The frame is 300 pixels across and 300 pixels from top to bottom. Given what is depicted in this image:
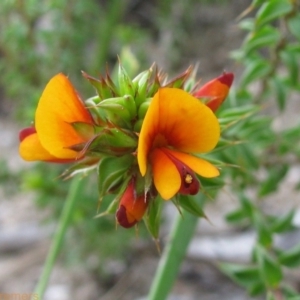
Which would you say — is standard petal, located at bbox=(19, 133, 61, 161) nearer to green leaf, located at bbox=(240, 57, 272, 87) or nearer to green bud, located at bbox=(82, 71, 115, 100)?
green bud, located at bbox=(82, 71, 115, 100)

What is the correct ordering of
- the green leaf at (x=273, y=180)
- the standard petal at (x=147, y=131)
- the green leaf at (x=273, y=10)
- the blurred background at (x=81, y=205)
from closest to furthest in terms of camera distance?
the standard petal at (x=147, y=131), the green leaf at (x=273, y=10), the green leaf at (x=273, y=180), the blurred background at (x=81, y=205)

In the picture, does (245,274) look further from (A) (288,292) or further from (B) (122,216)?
(B) (122,216)

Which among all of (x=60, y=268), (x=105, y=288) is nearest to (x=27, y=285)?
(x=60, y=268)

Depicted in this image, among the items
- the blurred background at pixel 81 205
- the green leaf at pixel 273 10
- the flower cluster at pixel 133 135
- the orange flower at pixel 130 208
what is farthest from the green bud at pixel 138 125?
the blurred background at pixel 81 205

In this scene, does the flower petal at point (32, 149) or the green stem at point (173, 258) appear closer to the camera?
the flower petal at point (32, 149)

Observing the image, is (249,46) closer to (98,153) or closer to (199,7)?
(98,153)

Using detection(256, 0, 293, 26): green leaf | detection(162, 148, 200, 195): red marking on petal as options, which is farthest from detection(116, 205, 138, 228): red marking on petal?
detection(256, 0, 293, 26): green leaf

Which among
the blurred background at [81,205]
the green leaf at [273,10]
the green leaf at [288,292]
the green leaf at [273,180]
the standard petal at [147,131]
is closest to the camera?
the standard petal at [147,131]

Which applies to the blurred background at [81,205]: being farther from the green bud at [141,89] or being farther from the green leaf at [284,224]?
the green bud at [141,89]
